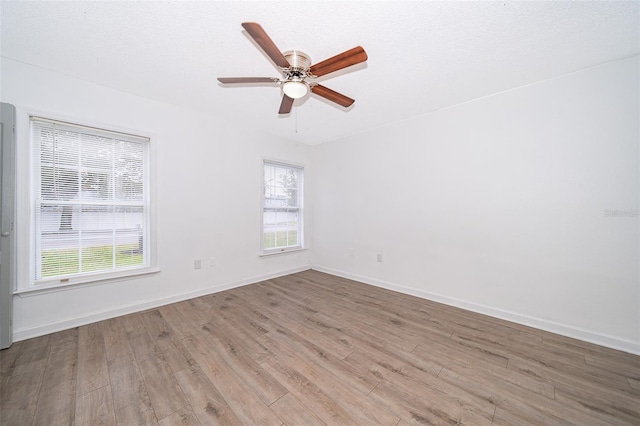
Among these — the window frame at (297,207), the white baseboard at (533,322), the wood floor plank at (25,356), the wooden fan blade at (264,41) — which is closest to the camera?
the wooden fan blade at (264,41)

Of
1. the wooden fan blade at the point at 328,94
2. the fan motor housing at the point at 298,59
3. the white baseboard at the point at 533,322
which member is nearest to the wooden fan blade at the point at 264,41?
the fan motor housing at the point at 298,59

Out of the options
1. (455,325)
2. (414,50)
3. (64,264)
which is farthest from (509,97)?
(64,264)

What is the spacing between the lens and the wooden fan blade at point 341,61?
1.52 meters

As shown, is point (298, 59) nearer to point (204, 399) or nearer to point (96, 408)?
point (204, 399)

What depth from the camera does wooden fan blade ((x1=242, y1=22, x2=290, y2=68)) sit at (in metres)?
1.31

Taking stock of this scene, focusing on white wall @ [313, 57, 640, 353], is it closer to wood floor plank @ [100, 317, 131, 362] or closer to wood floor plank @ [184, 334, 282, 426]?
wood floor plank @ [184, 334, 282, 426]

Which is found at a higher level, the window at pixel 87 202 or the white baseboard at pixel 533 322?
the window at pixel 87 202

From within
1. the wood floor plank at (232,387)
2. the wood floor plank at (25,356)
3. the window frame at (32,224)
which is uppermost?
the window frame at (32,224)

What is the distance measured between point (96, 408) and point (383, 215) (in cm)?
358

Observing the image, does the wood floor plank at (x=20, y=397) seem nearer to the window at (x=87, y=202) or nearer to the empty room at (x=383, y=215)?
the empty room at (x=383, y=215)

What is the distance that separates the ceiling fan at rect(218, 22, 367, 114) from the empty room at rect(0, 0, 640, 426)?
2 centimetres

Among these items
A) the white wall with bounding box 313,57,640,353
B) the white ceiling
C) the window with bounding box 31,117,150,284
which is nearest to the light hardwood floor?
the white wall with bounding box 313,57,640,353

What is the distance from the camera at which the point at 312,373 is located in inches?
69.2

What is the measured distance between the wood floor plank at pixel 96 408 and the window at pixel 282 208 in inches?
102
